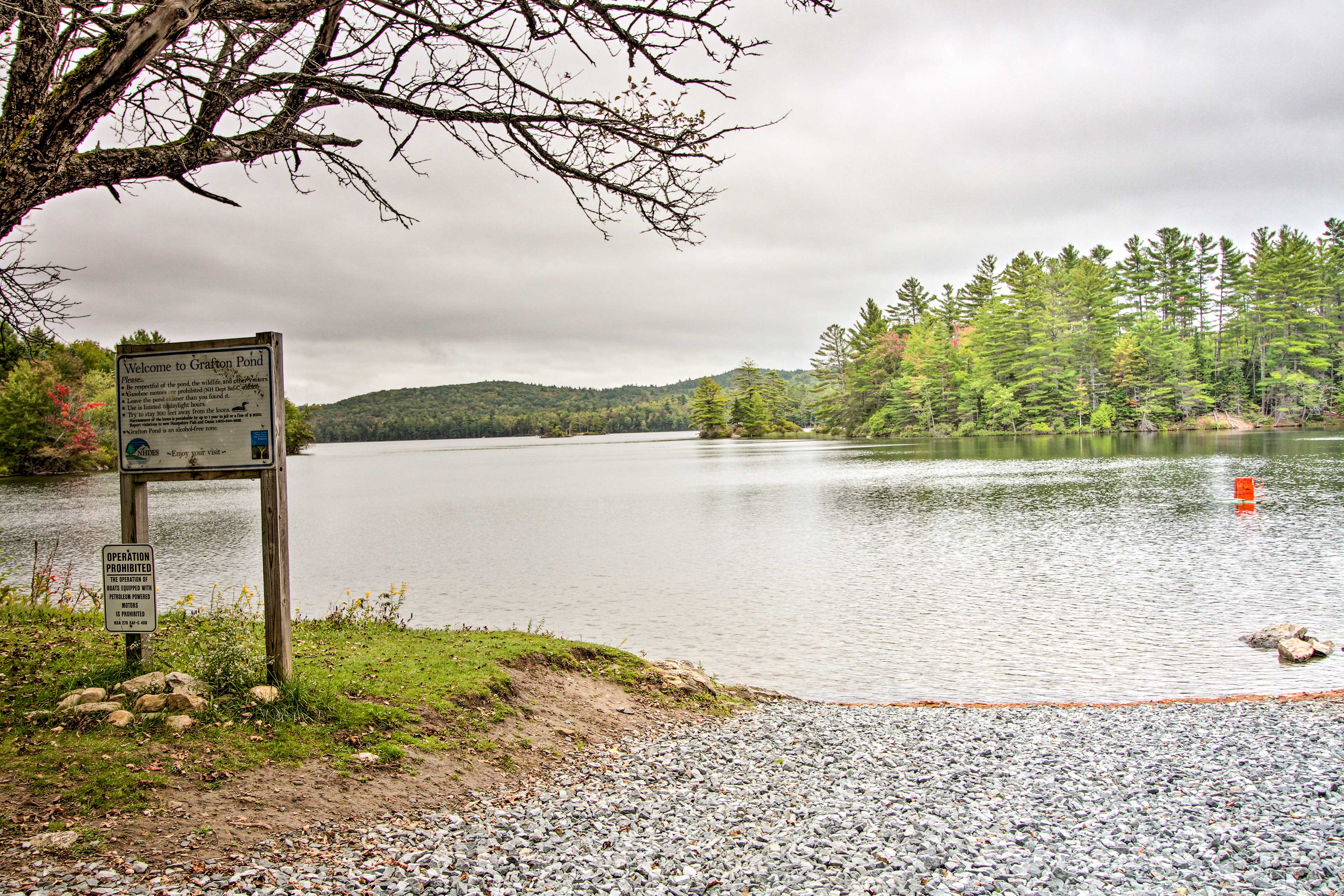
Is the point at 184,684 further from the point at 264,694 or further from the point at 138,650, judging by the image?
the point at 138,650

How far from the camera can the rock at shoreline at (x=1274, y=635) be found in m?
9.60

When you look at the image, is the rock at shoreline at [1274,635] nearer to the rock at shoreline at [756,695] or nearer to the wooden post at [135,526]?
the rock at shoreline at [756,695]

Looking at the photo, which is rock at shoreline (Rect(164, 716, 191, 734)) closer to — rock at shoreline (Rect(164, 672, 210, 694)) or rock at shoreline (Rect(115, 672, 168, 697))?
rock at shoreline (Rect(164, 672, 210, 694))

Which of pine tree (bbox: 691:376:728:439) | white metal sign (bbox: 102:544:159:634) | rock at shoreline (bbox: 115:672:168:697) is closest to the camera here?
rock at shoreline (bbox: 115:672:168:697)

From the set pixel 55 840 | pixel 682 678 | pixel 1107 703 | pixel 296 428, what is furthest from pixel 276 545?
pixel 296 428

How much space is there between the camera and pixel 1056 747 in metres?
5.82

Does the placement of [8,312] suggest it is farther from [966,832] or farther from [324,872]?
[966,832]

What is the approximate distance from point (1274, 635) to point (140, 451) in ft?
41.3

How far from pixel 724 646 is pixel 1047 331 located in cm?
7812

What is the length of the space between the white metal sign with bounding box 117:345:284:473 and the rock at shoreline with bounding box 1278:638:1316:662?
11.2 m

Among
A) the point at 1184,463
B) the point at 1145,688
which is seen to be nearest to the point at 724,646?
the point at 1145,688

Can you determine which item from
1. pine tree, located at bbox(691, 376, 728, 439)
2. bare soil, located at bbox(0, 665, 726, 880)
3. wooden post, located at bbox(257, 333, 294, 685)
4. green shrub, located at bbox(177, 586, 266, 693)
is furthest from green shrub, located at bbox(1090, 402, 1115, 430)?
wooden post, located at bbox(257, 333, 294, 685)

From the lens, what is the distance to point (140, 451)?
17.0 ft

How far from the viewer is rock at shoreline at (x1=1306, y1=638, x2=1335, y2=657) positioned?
924 cm
